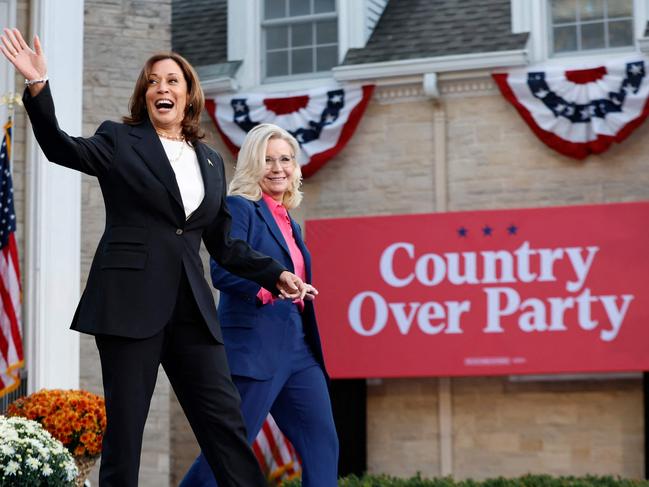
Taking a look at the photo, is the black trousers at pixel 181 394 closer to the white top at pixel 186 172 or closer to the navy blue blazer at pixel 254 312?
the white top at pixel 186 172

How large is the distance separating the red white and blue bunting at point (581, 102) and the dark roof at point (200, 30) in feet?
11.9

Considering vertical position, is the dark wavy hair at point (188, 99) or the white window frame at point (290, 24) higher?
the white window frame at point (290, 24)

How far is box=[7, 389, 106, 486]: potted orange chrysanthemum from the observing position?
7.41m

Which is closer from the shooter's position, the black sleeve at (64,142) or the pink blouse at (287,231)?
the black sleeve at (64,142)

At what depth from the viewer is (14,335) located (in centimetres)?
1039

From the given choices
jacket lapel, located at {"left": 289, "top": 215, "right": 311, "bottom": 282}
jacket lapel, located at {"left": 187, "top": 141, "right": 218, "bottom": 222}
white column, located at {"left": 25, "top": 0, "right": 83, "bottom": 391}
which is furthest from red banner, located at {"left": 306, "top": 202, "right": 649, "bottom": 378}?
jacket lapel, located at {"left": 187, "top": 141, "right": 218, "bottom": 222}

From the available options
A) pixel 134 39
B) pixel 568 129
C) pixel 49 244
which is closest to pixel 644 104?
pixel 568 129

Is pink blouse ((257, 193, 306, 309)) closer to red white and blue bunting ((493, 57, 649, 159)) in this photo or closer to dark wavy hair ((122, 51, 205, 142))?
dark wavy hair ((122, 51, 205, 142))

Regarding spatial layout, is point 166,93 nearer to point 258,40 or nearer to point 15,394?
point 15,394

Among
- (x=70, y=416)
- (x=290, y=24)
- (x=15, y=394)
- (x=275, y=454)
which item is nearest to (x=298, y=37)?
(x=290, y=24)

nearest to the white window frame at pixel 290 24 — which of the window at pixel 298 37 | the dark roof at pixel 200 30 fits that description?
the window at pixel 298 37

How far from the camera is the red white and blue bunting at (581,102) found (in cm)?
1288

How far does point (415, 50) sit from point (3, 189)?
5415mm

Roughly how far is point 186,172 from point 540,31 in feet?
31.6
